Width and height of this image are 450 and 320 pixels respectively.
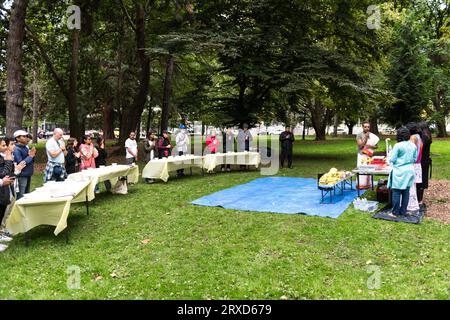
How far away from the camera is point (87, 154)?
1077cm

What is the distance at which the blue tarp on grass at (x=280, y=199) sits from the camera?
8.94m

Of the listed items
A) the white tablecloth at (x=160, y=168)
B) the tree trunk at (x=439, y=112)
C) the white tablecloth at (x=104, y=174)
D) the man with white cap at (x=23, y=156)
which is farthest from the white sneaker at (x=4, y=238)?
the tree trunk at (x=439, y=112)

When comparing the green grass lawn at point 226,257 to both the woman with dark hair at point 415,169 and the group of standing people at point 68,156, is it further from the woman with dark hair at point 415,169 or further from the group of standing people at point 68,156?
the group of standing people at point 68,156

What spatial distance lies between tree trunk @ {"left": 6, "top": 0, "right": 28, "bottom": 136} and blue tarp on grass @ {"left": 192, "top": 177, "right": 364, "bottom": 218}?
322 inches

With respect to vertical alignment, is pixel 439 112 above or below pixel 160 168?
above

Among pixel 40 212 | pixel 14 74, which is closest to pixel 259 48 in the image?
pixel 14 74

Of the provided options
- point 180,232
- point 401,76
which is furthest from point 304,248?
point 401,76

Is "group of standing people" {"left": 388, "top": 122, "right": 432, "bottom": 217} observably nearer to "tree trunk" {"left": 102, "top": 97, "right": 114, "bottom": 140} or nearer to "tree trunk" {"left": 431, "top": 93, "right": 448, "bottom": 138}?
"tree trunk" {"left": 431, "top": 93, "right": 448, "bottom": 138}

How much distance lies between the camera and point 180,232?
739 centimetres

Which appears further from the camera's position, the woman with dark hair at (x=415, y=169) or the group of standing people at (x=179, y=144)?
the group of standing people at (x=179, y=144)

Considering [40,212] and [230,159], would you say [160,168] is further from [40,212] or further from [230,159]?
[40,212]

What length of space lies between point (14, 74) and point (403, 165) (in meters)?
13.0

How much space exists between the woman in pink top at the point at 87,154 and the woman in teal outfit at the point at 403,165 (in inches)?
291

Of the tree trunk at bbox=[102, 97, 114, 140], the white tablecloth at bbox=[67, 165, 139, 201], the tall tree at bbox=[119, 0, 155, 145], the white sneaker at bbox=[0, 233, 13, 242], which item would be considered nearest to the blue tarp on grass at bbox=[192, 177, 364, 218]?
the white tablecloth at bbox=[67, 165, 139, 201]
